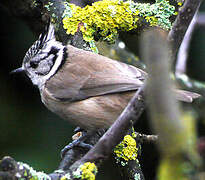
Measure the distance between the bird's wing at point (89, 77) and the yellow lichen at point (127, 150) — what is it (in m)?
0.36

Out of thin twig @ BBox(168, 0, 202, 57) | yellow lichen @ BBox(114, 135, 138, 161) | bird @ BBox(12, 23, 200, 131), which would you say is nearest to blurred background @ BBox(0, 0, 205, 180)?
bird @ BBox(12, 23, 200, 131)

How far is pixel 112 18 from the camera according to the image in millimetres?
3006

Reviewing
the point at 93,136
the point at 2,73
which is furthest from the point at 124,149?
the point at 2,73

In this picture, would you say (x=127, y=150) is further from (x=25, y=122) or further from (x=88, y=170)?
(x=25, y=122)

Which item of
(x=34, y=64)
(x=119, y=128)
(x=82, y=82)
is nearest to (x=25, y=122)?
(x=34, y=64)

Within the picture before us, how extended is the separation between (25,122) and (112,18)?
47.7 inches

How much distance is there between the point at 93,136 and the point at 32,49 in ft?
2.70

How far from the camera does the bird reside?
2.53 meters

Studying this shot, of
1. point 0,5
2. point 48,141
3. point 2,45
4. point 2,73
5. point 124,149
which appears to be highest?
point 0,5

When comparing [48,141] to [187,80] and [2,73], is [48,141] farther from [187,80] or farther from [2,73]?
[187,80]

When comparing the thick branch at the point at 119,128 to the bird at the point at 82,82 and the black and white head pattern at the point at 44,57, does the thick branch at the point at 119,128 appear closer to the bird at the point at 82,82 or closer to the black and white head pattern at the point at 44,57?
the bird at the point at 82,82

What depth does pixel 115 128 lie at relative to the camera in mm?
1688

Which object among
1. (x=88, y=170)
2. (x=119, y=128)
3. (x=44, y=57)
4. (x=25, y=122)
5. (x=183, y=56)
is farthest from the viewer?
(x=183, y=56)

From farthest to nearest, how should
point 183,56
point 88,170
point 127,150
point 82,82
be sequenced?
point 183,56
point 82,82
point 127,150
point 88,170
